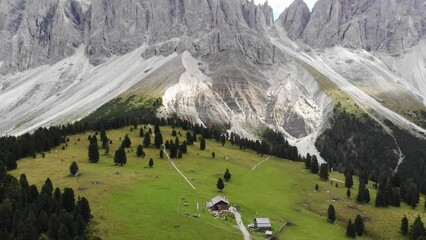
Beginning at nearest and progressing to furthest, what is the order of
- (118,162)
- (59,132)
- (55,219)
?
1. (55,219)
2. (118,162)
3. (59,132)

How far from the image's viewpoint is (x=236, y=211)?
120938 mm

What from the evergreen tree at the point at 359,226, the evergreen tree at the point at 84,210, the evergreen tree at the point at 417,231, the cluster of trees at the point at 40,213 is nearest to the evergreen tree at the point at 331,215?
the evergreen tree at the point at 359,226

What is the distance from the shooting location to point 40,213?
96750 millimetres

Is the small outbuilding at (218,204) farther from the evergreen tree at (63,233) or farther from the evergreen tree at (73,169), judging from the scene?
the evergreen tree at (63,233)

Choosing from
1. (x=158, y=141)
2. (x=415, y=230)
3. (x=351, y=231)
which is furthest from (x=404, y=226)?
(x=158, y=141)

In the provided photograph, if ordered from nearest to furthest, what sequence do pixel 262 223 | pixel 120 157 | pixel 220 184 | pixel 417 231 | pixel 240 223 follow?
pixel 262 223
pixel 240 223
pixel 417 231
pixel 220 184
pixel 120 157

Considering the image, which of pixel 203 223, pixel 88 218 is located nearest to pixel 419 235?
pixel 203 223

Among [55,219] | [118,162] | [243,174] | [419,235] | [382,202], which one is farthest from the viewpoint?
[243,174]

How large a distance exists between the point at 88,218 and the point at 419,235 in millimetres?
73582

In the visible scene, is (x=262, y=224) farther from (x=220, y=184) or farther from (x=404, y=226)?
(x=404, y=226)

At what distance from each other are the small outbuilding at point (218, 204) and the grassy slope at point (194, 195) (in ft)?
10.8

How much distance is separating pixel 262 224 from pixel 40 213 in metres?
44.4

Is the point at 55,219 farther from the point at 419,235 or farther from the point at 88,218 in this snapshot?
the point at 419,235

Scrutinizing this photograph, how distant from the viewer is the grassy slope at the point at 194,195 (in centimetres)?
10244
